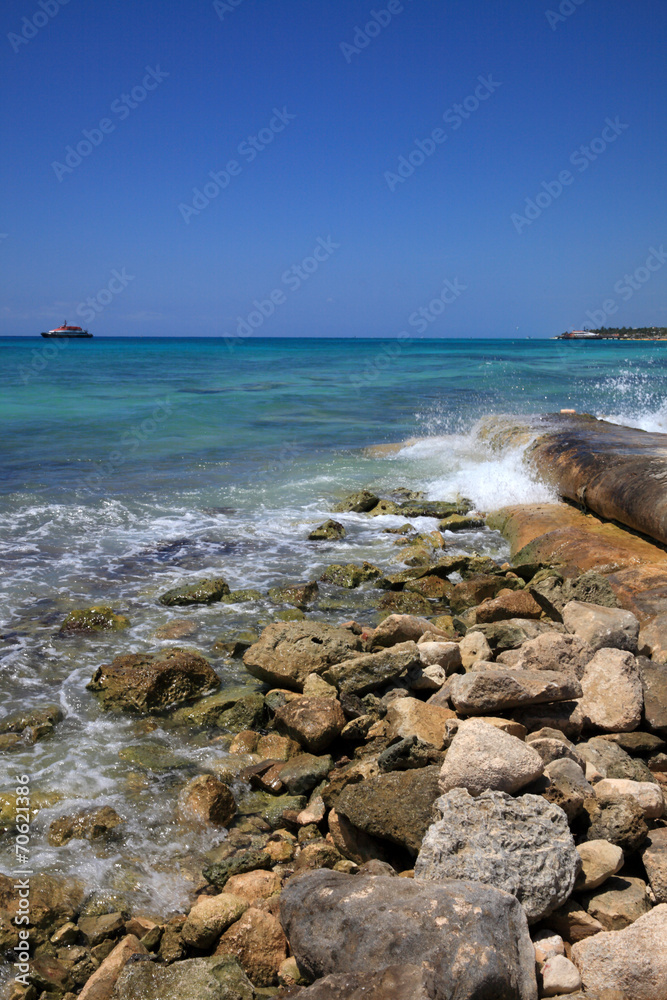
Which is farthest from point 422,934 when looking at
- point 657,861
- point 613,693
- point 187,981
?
point 613,693

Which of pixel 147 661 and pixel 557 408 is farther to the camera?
pixel 557 408

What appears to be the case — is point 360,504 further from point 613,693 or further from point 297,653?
point 613,693

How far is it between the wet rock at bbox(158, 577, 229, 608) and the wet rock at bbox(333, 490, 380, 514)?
14.8 feet

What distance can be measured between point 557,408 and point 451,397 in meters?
6.42

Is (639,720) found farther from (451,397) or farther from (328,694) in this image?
(451,397)

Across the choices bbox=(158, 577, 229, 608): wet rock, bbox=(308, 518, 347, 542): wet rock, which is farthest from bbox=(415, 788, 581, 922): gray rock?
bbox=(308, 518, 347, 542): wet rock

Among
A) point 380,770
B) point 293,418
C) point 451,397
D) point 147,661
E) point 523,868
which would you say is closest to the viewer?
point 523,868

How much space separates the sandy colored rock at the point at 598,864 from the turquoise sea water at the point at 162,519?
205 cm

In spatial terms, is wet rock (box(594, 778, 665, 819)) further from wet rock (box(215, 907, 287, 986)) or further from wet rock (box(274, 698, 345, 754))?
wet rock (box(274, 698, 345, 754))

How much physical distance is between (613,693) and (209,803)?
8.47ft

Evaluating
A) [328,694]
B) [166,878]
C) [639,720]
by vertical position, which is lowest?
[166,878]

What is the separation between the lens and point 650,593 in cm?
620

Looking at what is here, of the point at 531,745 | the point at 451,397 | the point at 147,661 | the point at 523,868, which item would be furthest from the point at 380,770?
the point at 451,397

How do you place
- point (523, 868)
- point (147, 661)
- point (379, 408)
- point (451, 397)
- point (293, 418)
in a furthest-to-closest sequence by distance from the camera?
1. point (451, 397)
2. point (379, 408)
3. point (293, 418)
4. point (147, 661)
5. point (523, 868)
